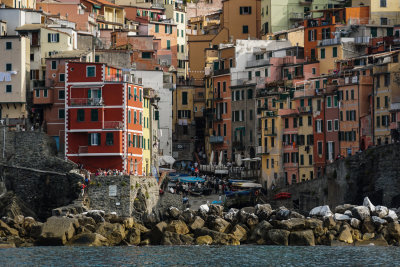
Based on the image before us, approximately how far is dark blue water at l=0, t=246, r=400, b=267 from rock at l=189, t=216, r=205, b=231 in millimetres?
A: 3934

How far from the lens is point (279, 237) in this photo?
89.4 metres

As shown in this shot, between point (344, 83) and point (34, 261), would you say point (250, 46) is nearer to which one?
point (344, 83)

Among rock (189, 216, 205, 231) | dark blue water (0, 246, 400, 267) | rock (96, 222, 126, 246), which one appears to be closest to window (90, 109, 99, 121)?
rock (96, 222, 126, 246)

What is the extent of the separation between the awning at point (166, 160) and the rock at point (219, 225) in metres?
32.9

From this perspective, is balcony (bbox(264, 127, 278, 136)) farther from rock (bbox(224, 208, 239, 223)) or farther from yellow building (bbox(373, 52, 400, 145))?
rock (bbox(224, 208, 239, 223))

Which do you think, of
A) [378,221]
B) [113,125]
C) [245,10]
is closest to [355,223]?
[378,221]

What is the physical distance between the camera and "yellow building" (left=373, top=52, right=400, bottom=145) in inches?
4315

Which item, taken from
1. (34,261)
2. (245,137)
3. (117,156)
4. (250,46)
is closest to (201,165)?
(245,137)

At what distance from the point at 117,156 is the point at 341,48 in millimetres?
30077

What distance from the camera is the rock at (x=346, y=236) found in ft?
292

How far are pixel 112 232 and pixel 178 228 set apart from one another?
4.53 meters

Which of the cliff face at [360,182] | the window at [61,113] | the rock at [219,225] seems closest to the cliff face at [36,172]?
the window at [61,113]

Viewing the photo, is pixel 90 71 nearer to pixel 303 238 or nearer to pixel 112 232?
pixel 112 232

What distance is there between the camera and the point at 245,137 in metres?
132
